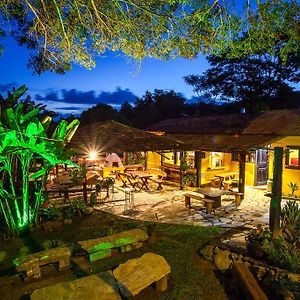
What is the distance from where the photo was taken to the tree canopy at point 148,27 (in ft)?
23.9

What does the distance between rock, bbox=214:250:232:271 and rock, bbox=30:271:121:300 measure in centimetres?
274

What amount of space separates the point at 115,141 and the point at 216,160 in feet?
25.9

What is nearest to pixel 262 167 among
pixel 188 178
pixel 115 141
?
pixel 188 178

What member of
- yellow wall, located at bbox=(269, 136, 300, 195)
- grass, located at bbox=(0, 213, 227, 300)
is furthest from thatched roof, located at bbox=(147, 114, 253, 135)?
grass, located at bbox=(0, 213, 227, 300)

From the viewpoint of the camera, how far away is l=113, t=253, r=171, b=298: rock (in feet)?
17.6

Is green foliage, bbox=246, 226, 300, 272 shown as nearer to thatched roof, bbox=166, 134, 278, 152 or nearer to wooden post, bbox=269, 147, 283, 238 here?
wooden post, bbox=269, 147, 283, 238

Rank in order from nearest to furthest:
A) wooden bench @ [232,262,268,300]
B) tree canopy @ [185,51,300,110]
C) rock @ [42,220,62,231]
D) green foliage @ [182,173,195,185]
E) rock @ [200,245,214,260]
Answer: wooden bench @ [232,262,268,300] → rock @ [200,245,214,260] → rock @ [42,220,62,231] → green foliage @ [182,173,195,185] → tree canopy @ [185,51,300,110]

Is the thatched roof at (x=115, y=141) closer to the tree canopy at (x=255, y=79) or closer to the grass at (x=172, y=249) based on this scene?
the grass at (x=172, y=249)

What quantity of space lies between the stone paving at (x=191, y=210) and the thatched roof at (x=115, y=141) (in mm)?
2478

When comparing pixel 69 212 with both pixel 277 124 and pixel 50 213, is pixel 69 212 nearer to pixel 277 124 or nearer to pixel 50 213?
pixel 50 213

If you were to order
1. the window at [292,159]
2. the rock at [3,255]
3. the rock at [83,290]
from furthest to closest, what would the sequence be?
the window at [292,159] < the rock at [3,255] < the rock at [83,290]

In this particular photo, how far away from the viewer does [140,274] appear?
18.8 ft

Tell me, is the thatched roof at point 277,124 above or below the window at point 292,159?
above

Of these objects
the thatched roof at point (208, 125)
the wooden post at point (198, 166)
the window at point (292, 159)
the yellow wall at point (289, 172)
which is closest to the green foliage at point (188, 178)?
the wooden post at point (198, 166)
